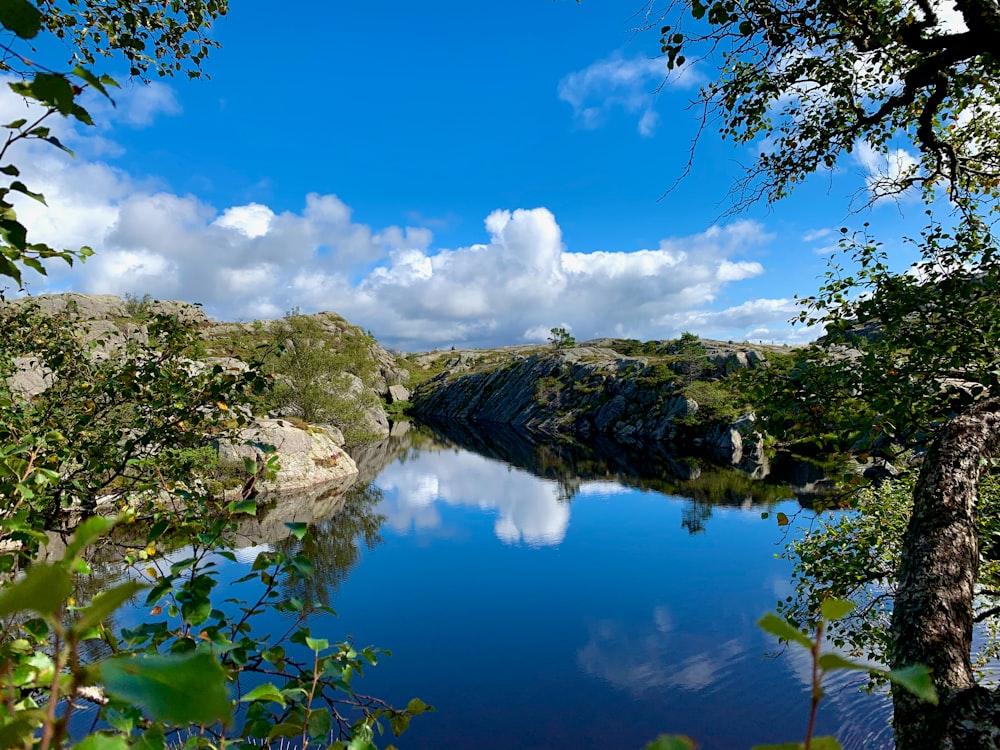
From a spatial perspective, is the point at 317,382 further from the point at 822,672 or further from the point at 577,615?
the point at 822,672

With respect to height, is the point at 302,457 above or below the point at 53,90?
below

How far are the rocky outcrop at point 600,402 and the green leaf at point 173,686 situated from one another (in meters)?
47.3

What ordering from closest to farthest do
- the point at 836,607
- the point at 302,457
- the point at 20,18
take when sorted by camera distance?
the point at 836,607 < the point at 20,18 < the point at 302,457

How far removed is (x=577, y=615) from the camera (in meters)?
19.4

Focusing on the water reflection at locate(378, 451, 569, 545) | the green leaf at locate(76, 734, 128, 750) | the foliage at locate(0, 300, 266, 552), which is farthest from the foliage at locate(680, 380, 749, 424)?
the green leaf at locate(76, 734, 128, 750)

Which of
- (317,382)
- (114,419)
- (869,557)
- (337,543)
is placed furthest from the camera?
(317,382)

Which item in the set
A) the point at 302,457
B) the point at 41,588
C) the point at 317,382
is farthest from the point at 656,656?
the point at 317,382

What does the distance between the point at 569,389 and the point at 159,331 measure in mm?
83808

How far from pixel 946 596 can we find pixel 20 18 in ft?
14.9

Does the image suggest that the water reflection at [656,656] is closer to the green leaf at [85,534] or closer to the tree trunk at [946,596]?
the tree trunk at [946,596]

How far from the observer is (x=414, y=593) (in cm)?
2153

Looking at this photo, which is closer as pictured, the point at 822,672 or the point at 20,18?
the point at 822,672

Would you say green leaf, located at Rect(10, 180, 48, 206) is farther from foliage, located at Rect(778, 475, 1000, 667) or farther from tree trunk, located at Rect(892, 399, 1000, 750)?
foliage, located at Rect(778, 475, 1000, 667)

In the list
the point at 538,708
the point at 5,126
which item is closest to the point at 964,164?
the point at 5,126
